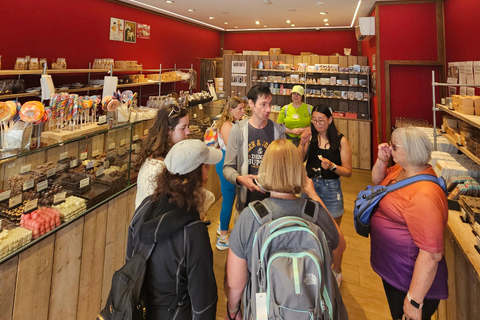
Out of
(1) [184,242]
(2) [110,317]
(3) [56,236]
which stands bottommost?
(2) [110,317]

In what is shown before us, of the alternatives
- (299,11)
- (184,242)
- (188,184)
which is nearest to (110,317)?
(184,242)

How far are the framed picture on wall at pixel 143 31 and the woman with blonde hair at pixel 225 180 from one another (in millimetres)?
4891

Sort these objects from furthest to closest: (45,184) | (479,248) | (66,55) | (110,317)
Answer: (66,55) → (45,184) → (479,248) → (110,317)

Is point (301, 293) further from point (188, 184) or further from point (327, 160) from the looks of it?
point (327, 160)

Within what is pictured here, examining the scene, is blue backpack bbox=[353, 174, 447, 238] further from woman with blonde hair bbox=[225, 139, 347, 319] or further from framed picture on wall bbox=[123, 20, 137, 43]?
framed picture on wall bbox=[123, 20, 137, 43]

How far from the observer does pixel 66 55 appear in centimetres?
526

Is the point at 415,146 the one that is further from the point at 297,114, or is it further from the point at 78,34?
the point at 78,34

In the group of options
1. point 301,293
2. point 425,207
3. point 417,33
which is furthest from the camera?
point 417,33

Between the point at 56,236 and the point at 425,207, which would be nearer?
the point at 425,207

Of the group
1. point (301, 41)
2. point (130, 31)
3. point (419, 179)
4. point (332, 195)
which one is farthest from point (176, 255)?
point (301, 41)

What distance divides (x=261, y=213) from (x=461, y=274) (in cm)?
156

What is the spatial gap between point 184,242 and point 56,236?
3.25 ft

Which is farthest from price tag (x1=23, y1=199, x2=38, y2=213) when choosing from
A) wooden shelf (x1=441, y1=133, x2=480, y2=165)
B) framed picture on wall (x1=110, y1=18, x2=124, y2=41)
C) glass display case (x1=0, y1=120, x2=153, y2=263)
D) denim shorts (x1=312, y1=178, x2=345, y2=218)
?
framed picture on wall (x1=110, y1=18, x2=124, y2=41)

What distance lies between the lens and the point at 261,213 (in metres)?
1.12
